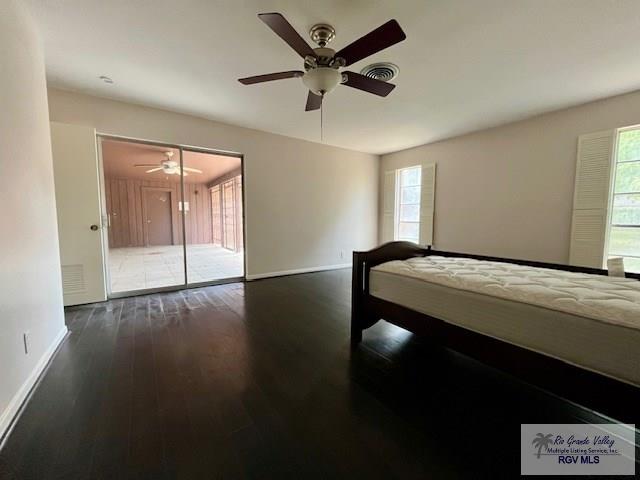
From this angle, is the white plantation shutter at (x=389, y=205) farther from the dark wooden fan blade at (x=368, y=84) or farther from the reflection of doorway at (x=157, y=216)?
the reflection of doorway at (x=157, y=216)

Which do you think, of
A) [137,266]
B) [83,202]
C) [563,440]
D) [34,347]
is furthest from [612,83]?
[137,266]

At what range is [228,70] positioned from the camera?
264cm

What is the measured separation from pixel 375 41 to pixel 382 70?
92 cm

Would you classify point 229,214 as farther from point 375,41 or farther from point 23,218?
point 375,41

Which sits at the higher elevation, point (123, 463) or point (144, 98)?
point (144, 98)

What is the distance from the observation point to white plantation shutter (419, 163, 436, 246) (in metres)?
A: 5.09

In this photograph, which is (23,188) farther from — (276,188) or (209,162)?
(209,162)

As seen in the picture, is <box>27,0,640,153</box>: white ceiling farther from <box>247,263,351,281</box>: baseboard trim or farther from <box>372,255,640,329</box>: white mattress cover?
<box>247,263,351,281</box>: baseboard trim

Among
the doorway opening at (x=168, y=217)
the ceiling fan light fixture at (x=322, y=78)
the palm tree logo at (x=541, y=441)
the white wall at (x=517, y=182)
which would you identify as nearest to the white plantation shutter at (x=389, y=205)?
the white wall at (x=517, y=182)

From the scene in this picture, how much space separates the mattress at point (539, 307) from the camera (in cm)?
116

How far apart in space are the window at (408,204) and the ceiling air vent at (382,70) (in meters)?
3.07

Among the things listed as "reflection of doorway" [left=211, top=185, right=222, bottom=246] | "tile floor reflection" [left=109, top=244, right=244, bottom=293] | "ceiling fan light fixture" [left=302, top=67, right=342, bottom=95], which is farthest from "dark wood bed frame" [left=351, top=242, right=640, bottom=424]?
"reflection of doorway" [left=211, top=185, right=222, bottom=246]

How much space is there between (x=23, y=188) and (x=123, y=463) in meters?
1.88

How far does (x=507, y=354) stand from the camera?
148 centimetres
